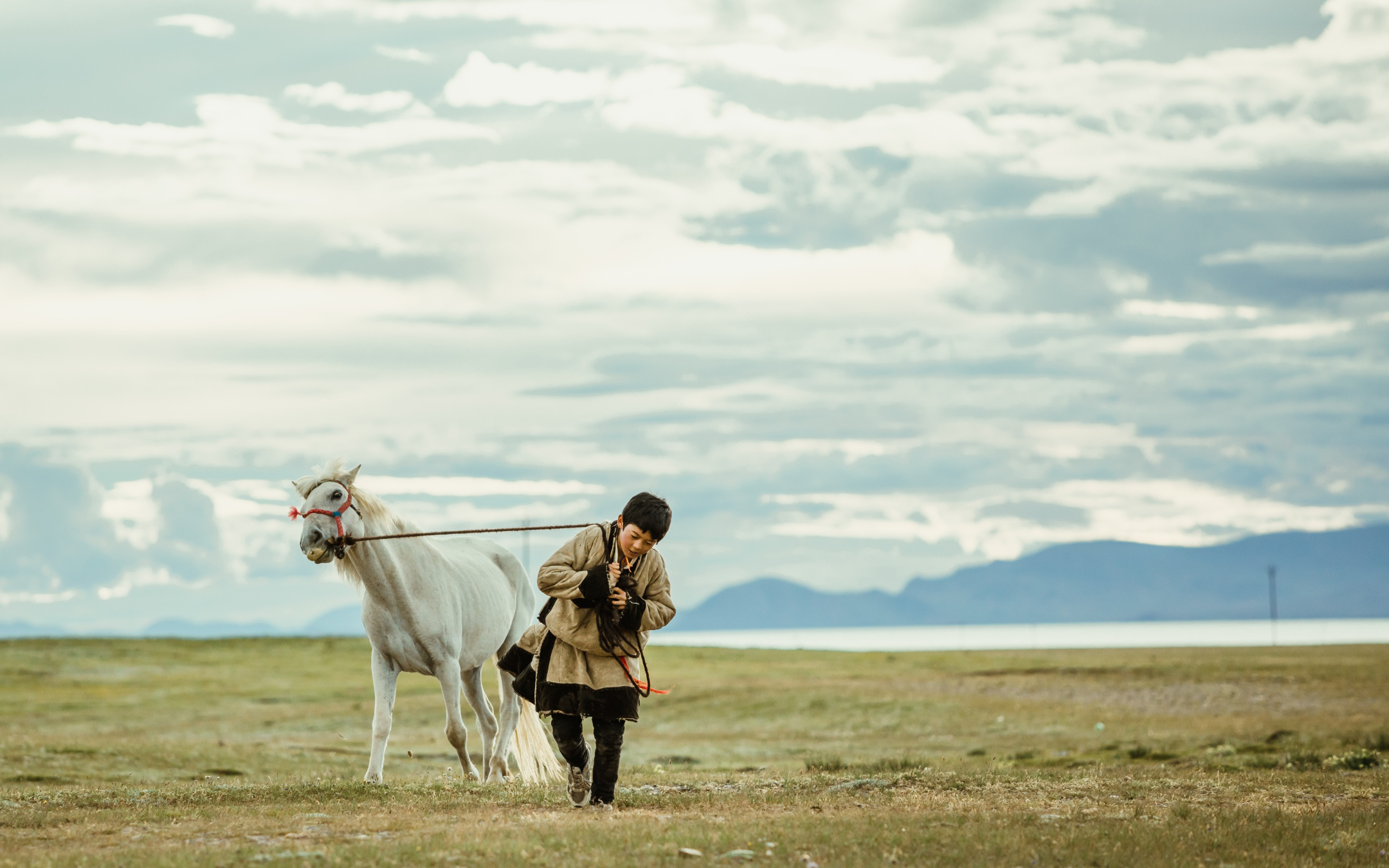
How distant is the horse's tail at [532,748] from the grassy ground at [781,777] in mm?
965

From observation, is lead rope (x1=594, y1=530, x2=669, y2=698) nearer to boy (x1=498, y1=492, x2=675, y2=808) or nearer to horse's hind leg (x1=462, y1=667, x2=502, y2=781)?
boy (x1=498, y1=492, x2=675, y2=808)

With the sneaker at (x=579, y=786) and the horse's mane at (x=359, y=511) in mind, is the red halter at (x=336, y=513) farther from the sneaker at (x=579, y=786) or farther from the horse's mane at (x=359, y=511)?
the sneaker at (x=579, y=786)

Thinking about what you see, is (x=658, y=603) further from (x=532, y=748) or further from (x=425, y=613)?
(x=532, y=748)

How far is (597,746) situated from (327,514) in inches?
159

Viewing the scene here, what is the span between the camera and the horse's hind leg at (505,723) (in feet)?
49.8

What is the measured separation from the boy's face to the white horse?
399 centimetres

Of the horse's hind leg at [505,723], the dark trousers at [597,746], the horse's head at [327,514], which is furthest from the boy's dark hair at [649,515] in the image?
the horse's hind leg at [505,723]

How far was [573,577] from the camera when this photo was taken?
34.0ft

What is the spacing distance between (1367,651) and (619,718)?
84.9 meters

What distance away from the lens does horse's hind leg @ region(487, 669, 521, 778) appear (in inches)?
598

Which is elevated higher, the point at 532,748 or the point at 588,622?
the point at 588,622

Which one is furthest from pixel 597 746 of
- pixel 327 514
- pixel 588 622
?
pixel 327 514

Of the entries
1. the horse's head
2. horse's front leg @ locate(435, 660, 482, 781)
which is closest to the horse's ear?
the horse's head

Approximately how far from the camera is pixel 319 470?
13492 millimetres
